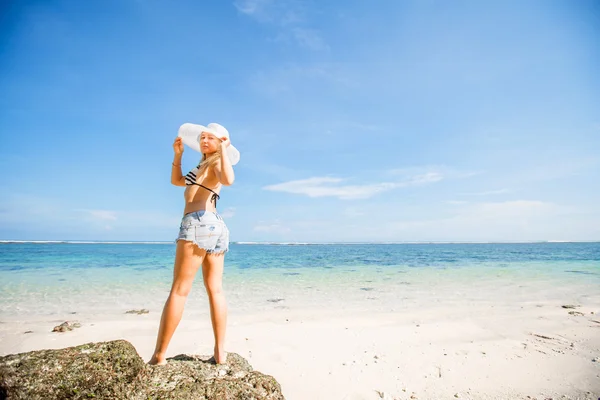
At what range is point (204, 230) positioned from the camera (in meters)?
3.00

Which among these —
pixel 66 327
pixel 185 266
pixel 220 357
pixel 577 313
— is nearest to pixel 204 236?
pixel 185 266

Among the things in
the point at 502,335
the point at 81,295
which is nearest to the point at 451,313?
the point at 502,335

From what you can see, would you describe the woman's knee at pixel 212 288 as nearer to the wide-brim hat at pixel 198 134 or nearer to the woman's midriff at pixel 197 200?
the woman's midriff at pixel 197 200

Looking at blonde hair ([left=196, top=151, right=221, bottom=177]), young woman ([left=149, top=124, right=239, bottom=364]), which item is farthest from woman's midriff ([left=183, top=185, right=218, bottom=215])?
blonde hair ([left=196, top=151, right=221, bottom=177])

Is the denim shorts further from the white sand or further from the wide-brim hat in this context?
the white sand

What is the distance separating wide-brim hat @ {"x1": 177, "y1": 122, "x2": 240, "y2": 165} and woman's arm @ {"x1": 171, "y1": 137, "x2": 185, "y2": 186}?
86mm

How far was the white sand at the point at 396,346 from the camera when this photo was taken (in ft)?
12.1

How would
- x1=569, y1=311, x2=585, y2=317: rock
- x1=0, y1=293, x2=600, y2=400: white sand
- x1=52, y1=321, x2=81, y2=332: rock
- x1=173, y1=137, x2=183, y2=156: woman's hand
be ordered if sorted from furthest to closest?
x1=569, y1=311, x2=585, y2=317: rock
x1=52, y1=321, x2=81, y2=332: rock
x1=0, y1=293, x2=600, y2=400: white sand
x1=173, y1=137, x2=183, y2=156: woman's hand

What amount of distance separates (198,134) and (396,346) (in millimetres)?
4299

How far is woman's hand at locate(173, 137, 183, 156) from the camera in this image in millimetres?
3350

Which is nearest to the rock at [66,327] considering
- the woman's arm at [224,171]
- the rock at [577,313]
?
the woman's arm at [224,171]

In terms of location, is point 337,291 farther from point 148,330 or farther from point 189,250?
point 189,250

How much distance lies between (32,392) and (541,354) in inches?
233

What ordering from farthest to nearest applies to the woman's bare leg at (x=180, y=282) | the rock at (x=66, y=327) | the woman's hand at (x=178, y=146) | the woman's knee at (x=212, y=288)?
1. the rock at (x=66, y=327)
2. the woman's hand at (x=178, y=146)
3. the woman's knee at (x=212, y=288)
4. the woman's bare leg at (x=180, y=282)
